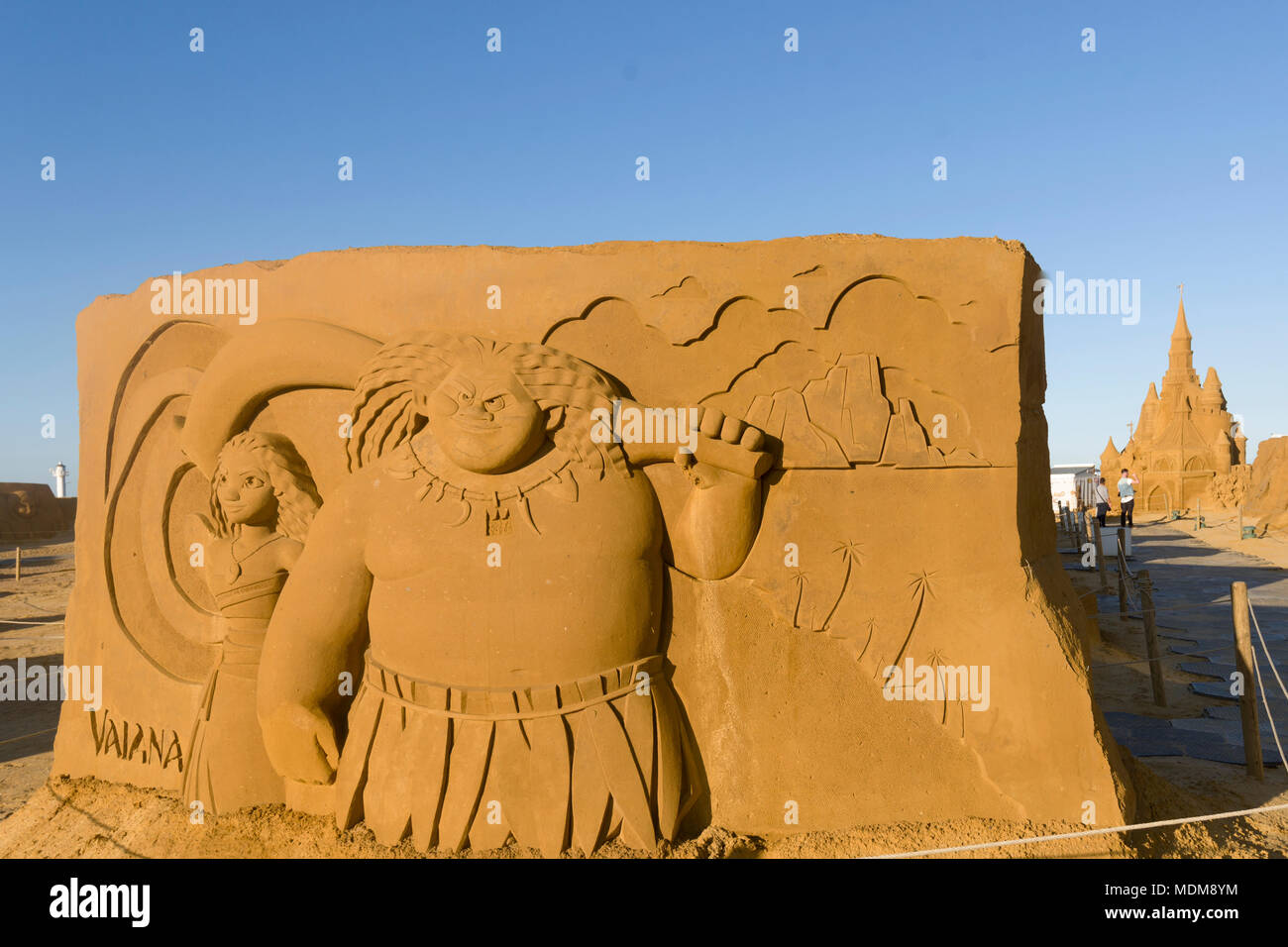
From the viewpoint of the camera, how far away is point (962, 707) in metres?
3.52

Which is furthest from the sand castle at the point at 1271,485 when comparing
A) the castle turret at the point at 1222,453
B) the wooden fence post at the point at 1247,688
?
the wooden fence post at the point at 1247,688

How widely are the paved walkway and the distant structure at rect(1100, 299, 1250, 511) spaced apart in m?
12.9

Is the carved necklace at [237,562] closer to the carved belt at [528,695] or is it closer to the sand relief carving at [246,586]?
the sand relief carving at [246,586]

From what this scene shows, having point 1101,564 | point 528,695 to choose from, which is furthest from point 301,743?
point 1101,564

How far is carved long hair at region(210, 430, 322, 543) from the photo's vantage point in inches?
150

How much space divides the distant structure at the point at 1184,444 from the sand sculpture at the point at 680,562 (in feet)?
91.4

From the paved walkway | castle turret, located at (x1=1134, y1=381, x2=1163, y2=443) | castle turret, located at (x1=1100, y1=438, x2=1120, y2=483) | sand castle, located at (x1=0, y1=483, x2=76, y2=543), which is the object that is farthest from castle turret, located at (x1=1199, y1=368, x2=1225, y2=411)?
sand castle, located at (x1=0, y1=483, x2=76, y2=543)

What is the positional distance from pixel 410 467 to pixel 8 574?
49.8 ft

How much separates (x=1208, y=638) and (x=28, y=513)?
25028mm

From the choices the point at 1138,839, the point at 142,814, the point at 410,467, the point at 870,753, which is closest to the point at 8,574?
the point at 142,814

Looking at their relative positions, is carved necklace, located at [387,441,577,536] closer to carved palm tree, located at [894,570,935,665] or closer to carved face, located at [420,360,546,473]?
carved face, located at [420,360,546,473]

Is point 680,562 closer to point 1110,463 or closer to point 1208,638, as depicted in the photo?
point 1208,638

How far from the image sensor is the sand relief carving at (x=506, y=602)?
337cm

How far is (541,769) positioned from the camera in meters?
3.36
